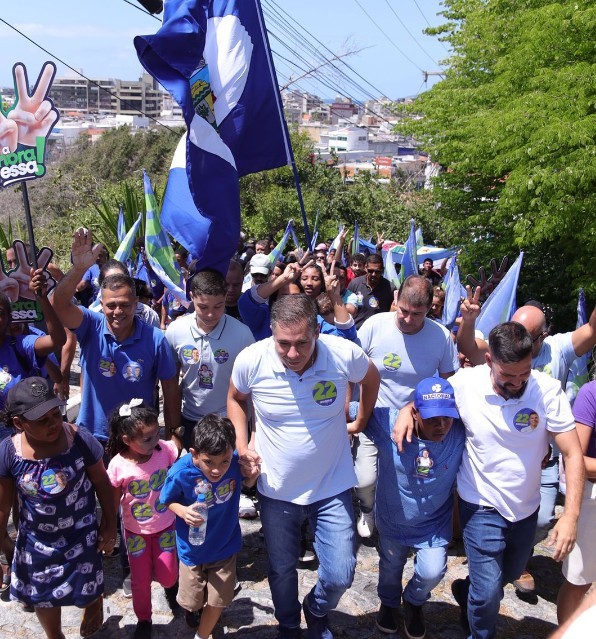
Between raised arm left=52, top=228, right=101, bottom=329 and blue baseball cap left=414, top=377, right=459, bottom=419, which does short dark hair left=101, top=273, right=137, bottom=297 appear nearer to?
raised arm left=52, top=228, right=101, bottom=329

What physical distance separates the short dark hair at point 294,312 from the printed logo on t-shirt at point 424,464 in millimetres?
877

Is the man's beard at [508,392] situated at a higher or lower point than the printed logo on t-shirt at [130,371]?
higher

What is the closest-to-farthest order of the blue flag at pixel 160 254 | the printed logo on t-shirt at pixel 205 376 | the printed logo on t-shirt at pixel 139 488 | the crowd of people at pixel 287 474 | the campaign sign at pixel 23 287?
1. the crowd of people at pixel 287 474
2. the printed logo on t-shirt at pixel 139 488
3. the printed logo on t-shirt at pixel 205 376
4. the campaign sign at pixel 23 287
5. the blue flag at pixel 160 254

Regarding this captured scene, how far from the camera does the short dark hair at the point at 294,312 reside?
3.65 meters

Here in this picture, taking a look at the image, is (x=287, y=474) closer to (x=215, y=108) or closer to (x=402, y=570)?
(x=402, y=570)

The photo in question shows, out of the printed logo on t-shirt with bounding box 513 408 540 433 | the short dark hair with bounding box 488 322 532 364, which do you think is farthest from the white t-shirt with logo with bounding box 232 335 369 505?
the printed logo on t-shirt with bounding box 513 408 540 433

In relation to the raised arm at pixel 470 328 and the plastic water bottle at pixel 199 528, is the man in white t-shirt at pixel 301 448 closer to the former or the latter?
the plastic water bottle at pixel 199 528

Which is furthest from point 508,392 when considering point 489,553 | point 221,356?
point 221,356

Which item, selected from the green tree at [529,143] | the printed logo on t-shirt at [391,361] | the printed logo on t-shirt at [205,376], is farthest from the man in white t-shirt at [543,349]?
the green tree at [529,143]

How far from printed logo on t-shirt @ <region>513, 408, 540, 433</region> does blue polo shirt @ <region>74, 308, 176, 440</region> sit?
81.4 inches

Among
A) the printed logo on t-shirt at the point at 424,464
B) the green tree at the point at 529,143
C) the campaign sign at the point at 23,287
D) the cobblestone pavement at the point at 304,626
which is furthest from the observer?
the green tree at the point at 529,143

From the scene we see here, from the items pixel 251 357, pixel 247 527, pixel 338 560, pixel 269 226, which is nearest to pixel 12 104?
pixel 251 357

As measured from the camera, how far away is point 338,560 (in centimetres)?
374

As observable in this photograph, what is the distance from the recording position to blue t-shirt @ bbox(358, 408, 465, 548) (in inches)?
151
